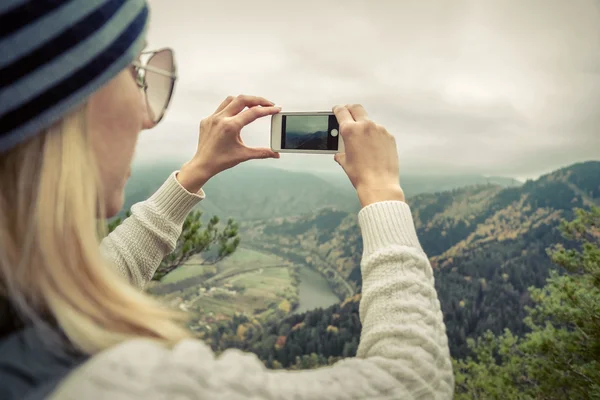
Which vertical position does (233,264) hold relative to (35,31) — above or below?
below

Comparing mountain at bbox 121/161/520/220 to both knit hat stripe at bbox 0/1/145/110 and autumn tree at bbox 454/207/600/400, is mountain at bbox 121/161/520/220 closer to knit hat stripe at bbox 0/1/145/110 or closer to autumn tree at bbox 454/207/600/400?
autumn tree at bbox 454/207/600/400

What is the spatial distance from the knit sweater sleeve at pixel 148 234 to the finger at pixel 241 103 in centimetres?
19

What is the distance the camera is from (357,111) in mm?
689

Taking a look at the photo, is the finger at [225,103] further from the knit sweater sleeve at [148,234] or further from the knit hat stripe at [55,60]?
the knit hat stripe at [55,60]

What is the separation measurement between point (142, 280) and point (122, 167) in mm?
396

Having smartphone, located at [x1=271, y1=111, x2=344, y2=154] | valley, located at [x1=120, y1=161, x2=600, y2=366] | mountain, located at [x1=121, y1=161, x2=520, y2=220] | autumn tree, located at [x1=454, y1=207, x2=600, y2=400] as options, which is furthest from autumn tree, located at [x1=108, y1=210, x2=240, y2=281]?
mountain, located at [x1=121, y1=161, x2=520, y2=220]

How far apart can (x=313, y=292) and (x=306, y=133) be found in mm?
10805

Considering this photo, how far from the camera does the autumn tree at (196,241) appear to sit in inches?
112

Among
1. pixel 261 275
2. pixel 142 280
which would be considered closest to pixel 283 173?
pixel 261 275

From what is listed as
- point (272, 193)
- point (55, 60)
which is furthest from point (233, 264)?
point (55, 60)

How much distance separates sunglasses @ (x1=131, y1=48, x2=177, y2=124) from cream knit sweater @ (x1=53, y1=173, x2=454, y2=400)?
0.36 metres

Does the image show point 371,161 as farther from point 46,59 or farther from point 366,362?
point 46,59

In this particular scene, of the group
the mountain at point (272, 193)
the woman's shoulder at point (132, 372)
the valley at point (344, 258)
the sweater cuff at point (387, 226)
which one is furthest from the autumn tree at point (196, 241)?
the mountain at point (272, 193)

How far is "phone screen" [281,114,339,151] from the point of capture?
0.88 metres
